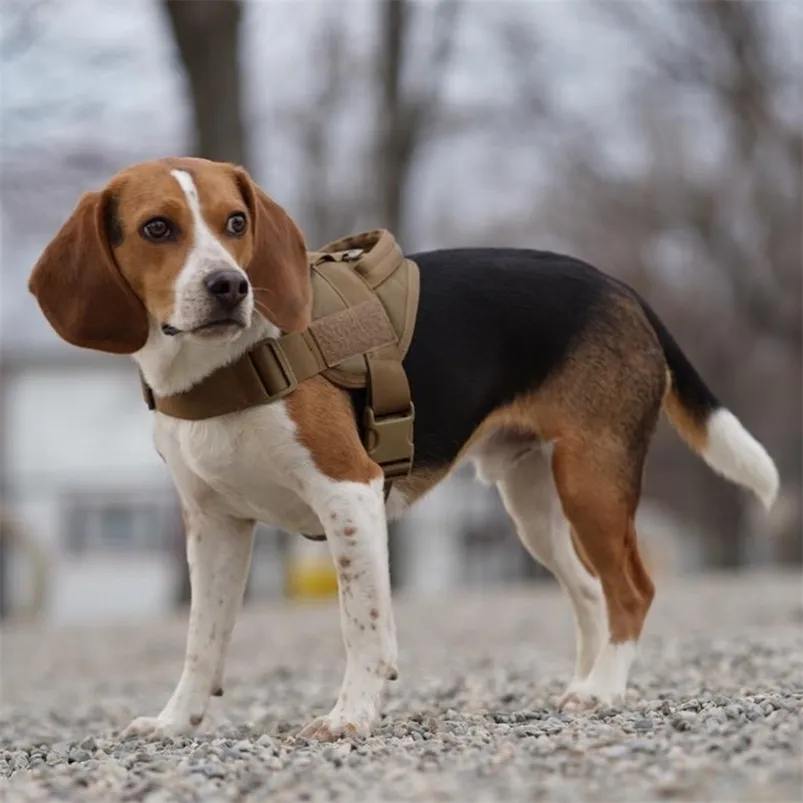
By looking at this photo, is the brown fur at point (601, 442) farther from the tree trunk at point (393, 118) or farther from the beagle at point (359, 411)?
the tree trunk at point (393, 118)

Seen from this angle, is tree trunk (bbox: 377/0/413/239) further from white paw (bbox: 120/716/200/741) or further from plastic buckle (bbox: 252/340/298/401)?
plastic buckle (bbox: 252/340/298/401)

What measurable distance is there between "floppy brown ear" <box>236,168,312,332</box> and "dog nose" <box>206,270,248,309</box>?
0.98 ft

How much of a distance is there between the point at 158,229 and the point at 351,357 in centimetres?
76

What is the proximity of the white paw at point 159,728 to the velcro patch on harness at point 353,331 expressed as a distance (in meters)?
1.39

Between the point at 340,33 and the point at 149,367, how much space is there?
21746 mm

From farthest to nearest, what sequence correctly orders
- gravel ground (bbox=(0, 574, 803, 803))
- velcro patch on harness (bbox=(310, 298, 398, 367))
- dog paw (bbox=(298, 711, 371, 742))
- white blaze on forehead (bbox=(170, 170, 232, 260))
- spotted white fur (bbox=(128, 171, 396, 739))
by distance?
velcro patch on harness (bbox=(310, 298, 398, 367))
spotted white fur (bbox=(128, 171, 396, 739))
dog paw (bbox=(298, 711, 371, 742))
white blaze on forehead (bbox=(170, 170, 232, 260))
gravel ground (bbox=(0, 574, 803, 803))

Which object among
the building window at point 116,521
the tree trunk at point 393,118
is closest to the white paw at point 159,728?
the tree trunk at point 393,118

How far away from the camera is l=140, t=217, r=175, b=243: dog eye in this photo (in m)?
4.52

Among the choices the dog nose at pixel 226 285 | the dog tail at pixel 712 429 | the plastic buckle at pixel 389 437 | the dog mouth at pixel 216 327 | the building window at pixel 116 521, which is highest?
the dog nose at pixel 226 285

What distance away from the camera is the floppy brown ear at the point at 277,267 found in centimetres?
472

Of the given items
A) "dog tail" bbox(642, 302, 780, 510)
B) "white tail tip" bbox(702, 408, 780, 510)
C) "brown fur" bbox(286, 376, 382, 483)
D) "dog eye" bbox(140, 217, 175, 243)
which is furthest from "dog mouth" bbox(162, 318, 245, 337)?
"white tail tip" bbox(702, 408, 780, 510)

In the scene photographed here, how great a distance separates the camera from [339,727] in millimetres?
4602

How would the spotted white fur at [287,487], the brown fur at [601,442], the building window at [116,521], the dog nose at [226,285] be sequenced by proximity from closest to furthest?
the dog nose at [226,285]
the spotted white fur at [287,487]
the brown fur at [601,442]
the building window at [116,521]

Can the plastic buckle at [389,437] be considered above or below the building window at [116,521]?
above
